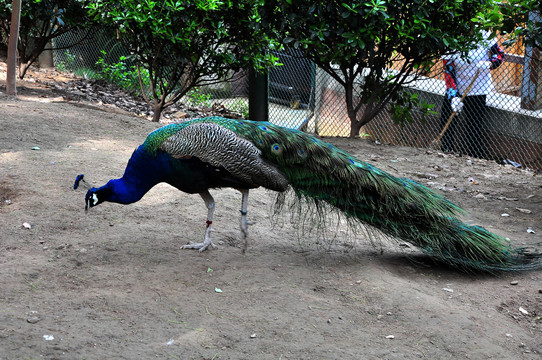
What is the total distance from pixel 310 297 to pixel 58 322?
60.7 inches

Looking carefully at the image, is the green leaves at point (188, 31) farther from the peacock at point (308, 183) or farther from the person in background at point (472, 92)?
the peacock at point (308, 183)

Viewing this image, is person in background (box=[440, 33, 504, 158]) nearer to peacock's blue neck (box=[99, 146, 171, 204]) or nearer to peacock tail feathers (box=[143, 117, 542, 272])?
peacock tail feathers (box=[143, 117, 542, 272])

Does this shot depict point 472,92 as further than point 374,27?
Yes

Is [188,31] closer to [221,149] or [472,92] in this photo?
[472,92]

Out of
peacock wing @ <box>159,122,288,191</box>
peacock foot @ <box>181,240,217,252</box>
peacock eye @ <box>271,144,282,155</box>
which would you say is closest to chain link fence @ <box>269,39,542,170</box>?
peacock eye @ <box>271,144,282,155</box>

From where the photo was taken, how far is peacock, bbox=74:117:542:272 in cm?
413

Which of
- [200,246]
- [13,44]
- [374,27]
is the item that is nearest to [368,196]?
[200,246]

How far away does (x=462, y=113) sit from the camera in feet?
28.0

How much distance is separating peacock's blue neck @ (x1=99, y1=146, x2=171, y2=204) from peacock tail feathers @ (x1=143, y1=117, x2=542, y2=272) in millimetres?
331

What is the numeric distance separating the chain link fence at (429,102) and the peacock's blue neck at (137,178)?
4620 mm

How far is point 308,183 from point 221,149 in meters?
0.70

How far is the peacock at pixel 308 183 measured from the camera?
4133mm

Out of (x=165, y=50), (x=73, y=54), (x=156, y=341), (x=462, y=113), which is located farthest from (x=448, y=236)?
(x=73, y=54)

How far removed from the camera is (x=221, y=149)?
409cm
